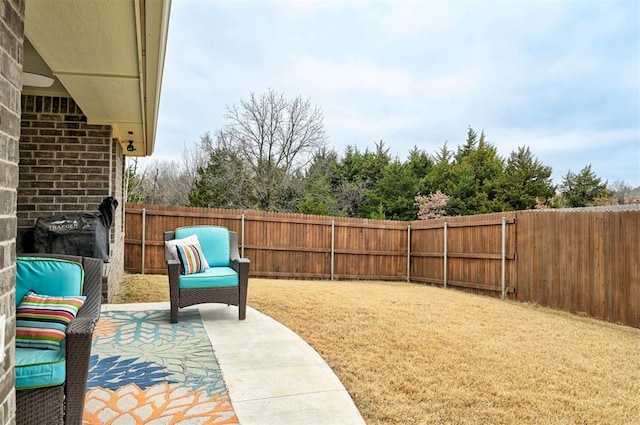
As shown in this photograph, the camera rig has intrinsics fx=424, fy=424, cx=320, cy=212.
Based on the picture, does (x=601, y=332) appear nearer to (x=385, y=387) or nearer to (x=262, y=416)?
(x=385, y=387)

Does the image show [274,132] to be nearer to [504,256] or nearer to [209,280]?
[504,256]

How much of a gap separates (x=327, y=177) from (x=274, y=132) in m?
2.99

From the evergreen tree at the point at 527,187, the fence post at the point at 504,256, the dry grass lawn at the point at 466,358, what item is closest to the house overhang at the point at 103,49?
the dry grass lawn at the point at 466,358

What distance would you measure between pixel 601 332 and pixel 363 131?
18.7 meters

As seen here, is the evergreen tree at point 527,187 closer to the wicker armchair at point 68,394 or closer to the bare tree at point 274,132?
the bare tree at point 274,132

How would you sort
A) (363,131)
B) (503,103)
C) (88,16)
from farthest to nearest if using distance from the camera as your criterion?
(363,131) → (503,103) → (88,16)

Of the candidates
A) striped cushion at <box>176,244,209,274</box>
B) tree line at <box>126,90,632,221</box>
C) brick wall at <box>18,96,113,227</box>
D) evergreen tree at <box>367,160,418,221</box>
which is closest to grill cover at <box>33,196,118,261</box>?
striped cushion at <box>176,244,209,274</box>

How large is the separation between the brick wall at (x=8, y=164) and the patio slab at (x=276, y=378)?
1.25m

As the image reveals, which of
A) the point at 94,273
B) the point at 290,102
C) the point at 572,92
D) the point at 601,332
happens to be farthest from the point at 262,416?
the point at 572,92

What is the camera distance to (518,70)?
17156 millimetres

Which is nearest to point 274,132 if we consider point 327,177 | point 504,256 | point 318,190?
point 318,190

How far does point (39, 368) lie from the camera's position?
172cm

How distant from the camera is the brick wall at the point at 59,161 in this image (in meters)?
4.65

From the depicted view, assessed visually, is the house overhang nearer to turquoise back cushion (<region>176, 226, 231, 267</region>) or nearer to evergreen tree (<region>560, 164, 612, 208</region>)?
turquoise back cushion (<region>176, 226, 231, 267</region>)
